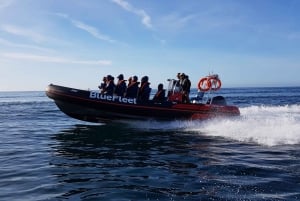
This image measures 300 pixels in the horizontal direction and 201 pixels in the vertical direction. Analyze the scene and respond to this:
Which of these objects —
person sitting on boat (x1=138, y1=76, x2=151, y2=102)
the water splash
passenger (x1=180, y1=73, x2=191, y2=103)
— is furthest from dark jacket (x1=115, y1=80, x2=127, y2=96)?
passenger (x1=180, y1=73, x2=191, y2=103)

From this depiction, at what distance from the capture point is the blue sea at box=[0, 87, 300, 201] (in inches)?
247

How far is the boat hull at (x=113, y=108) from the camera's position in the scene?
13.8m

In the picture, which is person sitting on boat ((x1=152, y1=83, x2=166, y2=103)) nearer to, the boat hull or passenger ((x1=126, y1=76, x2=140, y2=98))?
the boat hull

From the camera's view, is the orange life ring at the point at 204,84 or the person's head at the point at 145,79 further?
the orange life ring at the point at 204,84

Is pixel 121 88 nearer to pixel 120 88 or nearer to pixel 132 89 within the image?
pixel 120 88

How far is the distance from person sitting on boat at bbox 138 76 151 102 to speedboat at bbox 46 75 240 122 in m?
0.26

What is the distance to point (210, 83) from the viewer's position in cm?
1532

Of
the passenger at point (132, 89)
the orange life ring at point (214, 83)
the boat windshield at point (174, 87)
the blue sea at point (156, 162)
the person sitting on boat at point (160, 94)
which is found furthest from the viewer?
the orange life ring at point (214, 83)

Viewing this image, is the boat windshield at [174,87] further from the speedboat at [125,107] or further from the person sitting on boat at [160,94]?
the person sitting on boat at [160,94]

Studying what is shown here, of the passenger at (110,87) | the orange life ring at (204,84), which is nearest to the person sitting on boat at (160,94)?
the passenger at (110,87)

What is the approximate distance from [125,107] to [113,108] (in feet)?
1.48

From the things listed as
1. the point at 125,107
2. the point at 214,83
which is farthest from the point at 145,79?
the point at 214,83

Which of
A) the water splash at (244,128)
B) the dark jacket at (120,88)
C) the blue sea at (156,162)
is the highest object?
the dark jacket at (120,88)

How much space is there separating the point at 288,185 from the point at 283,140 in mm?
4985
